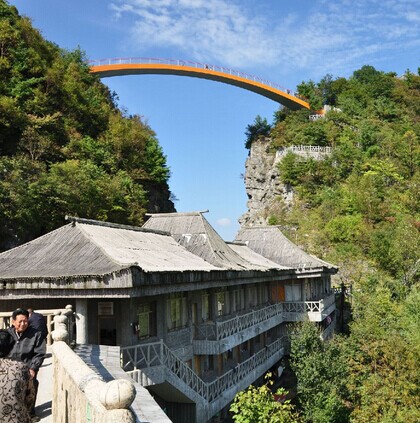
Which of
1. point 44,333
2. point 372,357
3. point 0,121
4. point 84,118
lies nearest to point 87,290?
point 44,333

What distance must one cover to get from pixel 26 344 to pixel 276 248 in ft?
89.8

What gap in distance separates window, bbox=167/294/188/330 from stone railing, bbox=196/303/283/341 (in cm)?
112

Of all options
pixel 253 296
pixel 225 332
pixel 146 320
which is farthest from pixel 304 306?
pixel 146 320

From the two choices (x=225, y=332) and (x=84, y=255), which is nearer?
(x=84, y=255)

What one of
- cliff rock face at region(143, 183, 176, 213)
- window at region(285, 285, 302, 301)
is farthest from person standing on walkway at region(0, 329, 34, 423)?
→ cliff rock face at region(143, 183, 176, 213)

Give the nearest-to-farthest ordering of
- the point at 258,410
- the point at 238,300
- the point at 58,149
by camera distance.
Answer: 1. the point at 258,410
2. the point at 238,300
3. the point at 58,149

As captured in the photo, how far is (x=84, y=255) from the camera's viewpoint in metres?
13.6

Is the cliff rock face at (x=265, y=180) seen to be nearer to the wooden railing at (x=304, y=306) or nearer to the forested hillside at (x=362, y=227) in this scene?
the forested hillside at (x=362, y=227)

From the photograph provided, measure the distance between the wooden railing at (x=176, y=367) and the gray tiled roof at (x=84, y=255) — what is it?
2215 millimetres

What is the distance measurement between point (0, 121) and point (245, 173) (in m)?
36.9

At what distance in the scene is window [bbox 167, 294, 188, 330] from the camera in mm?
16203

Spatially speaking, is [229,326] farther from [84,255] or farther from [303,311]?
[303,311]

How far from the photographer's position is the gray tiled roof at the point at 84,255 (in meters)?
12.8

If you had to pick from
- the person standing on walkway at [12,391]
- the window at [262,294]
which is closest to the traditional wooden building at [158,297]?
the window at [262,294]
